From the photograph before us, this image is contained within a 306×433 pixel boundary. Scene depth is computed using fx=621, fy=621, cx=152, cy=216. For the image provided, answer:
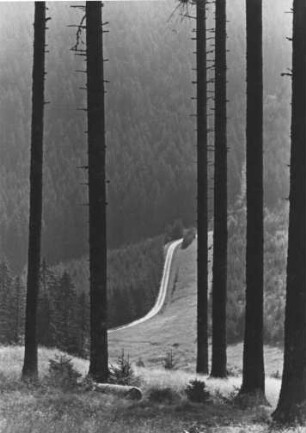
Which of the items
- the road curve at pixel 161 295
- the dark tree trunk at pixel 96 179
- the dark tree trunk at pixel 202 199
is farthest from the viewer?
the road curve at pixel 161 295

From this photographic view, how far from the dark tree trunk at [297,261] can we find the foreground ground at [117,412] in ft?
2.08

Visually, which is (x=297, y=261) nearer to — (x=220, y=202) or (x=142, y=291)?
(x=220, y=202)

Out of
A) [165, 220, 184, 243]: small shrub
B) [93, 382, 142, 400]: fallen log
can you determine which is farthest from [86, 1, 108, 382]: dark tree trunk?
[165, 220, 184, 243]: small shrub

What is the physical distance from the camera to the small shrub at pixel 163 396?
1165 cm

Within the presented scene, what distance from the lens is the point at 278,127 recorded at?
147125 mm

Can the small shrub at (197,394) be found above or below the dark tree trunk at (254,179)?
below

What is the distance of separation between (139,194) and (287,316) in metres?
172

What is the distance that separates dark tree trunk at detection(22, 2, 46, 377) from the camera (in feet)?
46.6

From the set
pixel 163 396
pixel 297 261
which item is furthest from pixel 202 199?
pixel 297 261

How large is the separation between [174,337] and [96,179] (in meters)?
48.1

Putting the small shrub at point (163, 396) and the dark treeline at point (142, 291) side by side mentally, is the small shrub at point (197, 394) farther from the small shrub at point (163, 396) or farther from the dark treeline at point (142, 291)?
the dark treeline at point (142, 291)

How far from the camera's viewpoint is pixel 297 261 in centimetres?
970

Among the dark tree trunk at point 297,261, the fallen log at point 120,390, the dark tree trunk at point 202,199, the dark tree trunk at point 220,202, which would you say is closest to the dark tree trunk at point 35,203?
the fallen log at point 120,390

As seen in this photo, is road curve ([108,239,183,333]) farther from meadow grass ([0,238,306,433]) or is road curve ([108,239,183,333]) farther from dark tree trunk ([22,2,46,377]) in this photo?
dark tree trunk ([22,2,46,377])
